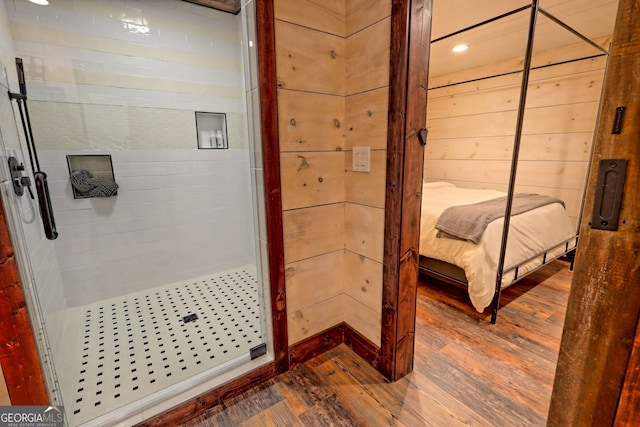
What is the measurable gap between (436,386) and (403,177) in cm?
109

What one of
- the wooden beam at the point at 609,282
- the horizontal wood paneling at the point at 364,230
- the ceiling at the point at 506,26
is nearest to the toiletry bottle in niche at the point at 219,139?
the horizontal wood paneling at the point at 364,230

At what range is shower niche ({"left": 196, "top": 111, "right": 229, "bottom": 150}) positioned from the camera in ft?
8.29

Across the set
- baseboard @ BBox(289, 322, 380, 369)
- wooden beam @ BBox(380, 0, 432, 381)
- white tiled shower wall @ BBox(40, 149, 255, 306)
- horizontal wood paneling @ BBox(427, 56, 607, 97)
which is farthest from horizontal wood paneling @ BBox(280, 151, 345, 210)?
horizontal wood paneling @ BBox(427, 56, 607, 97)

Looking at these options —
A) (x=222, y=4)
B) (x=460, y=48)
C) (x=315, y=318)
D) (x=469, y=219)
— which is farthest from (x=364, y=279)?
(x=460, y=48)

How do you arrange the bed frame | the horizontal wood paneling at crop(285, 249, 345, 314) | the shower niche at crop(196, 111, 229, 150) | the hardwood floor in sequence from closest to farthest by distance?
1. the hardwood floor
2. the horizontal wood paneling at crop(285, 249, 345, 314)
3. the bed frame
4. the shower niche at crop(196, 111, 229, 150)

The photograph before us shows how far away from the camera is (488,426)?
1.27 m

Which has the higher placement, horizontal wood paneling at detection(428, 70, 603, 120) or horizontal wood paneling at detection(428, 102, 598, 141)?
horizontal wood paneling at detection(428, 70, 603, 120)

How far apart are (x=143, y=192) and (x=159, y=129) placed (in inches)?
20.5

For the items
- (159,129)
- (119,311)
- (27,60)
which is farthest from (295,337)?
(27,60)

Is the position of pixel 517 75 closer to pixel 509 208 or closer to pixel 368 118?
pixel 509 208

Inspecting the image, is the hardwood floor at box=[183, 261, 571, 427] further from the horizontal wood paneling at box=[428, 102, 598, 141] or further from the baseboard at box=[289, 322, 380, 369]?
the horizontal wood paneling at box=[428, 102, 598, 141]

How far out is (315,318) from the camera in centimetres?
168

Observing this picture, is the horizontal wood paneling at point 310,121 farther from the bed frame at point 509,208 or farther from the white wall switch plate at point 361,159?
the bed frame at point 509,208

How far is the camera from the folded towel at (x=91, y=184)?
2.06 metres
